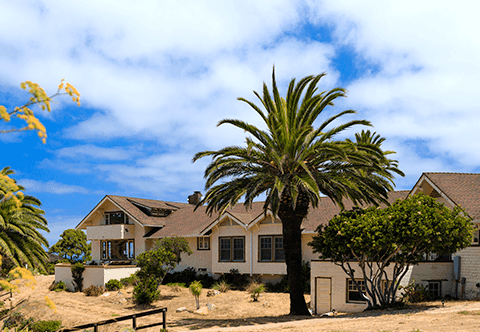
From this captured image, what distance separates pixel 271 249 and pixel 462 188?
45.4ft

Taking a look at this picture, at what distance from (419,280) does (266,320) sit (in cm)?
976

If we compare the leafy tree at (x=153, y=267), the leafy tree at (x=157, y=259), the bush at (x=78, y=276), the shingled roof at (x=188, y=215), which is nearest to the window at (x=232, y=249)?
the shingled roof at (x=188, y=215)

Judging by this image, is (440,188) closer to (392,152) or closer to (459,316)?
(392,152)

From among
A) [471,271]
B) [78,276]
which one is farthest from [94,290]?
[471,271]

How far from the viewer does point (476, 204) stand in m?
24.9

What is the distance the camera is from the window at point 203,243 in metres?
37.9

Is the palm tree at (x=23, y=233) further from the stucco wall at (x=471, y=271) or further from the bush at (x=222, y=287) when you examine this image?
the stucco wall at (x=471, y=271)

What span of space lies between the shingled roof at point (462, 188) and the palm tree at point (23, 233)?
25705 millimetres

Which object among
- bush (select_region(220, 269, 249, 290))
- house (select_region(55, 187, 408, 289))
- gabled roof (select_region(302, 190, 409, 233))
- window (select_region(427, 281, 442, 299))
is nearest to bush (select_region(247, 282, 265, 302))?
bush (select_region(220, 269, 249, 290))

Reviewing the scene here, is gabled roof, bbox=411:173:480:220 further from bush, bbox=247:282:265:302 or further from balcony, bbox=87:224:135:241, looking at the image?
balcony, bbox=87:224:135:241

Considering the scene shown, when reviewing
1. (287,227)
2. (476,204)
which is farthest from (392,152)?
(287,227)

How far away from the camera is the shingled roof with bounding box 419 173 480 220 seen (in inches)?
980

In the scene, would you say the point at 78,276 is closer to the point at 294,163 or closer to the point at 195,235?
the point at 195,235

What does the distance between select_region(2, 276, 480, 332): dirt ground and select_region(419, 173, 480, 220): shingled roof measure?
574 cm
